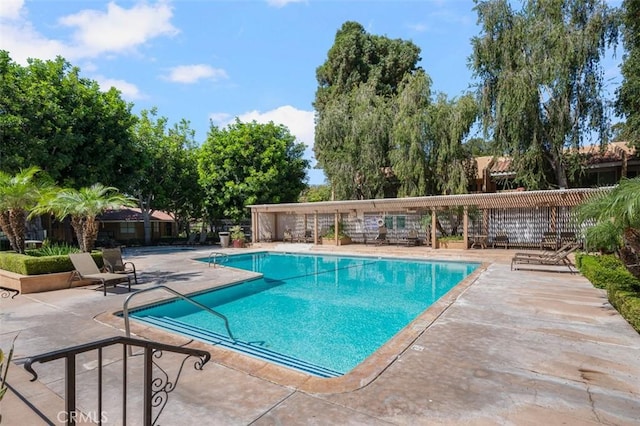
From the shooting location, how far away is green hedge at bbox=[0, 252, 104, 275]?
8.51 m

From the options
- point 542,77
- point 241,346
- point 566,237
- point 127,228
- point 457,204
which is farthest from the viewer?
point 127,228

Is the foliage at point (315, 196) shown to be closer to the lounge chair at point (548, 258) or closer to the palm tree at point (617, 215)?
the lounge chair at point (548, 258)

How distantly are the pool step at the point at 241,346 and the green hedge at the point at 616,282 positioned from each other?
487cm

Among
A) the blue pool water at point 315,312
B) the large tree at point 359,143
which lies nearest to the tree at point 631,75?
the blue pool water at point 315,312

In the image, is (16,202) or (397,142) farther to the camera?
(397,142)

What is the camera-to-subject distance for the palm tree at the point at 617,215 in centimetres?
498

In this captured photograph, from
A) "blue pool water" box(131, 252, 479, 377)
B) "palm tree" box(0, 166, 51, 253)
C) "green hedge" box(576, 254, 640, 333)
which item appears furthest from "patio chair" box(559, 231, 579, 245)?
"palm tree" box(0, 166, 51, 253)

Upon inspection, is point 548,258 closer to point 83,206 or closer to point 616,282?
point 616,282

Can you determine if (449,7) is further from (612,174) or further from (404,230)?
(612,174)

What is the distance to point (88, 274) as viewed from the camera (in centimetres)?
867

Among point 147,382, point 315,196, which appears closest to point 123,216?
point 315,196

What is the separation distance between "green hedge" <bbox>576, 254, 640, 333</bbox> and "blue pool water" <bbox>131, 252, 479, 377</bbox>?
12.3 ft

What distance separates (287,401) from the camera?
3.45 meters

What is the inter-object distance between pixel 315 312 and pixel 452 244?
1178 centimetres
